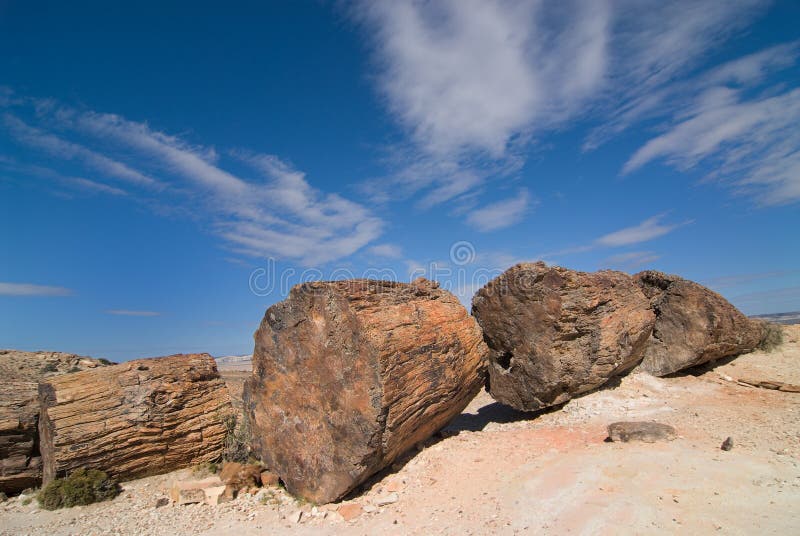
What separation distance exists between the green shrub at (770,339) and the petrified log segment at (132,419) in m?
14.2

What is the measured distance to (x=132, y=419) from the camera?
302 inches

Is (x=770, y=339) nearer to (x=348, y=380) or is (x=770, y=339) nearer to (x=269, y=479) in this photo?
(x=348, y=380)

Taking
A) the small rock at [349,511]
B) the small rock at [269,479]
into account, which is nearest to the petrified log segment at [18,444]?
the small rock at [269,479]

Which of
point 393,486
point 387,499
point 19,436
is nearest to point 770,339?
point 393,486

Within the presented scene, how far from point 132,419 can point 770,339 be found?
52.2 ft

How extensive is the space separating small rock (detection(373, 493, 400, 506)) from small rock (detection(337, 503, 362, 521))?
0.27m

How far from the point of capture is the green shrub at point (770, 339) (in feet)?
39.3

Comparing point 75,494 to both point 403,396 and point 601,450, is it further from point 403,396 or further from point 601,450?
point 601,450

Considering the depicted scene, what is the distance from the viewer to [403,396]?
246 inches

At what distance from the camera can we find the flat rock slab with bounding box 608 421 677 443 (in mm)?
6777

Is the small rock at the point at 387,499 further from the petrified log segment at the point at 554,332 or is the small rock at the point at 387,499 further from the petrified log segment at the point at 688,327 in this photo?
the petrified log segment at the point at 688,327

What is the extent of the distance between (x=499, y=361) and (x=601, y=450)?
3170 millimetres

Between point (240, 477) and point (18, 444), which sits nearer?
point (240, 477)

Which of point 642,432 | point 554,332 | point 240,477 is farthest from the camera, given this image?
point 554,332
